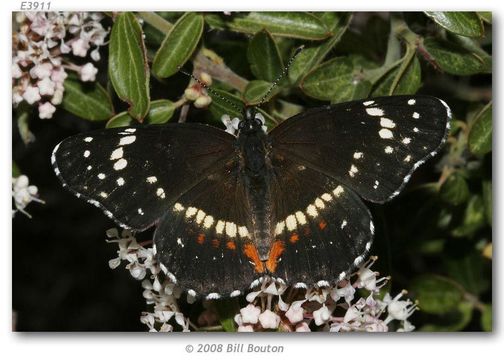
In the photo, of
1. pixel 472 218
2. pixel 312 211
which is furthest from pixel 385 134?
pixel 472 218

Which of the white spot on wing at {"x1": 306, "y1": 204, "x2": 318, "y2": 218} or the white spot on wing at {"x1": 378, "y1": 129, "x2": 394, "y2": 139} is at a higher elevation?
the white spot on wing at {"x1": 378, "y1": 129, "x2": 394, "y2": 139}

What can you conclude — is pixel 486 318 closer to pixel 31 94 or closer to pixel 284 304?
pixel 284 304

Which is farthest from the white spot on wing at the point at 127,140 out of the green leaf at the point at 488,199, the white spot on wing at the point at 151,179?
the green leaf at the point at 488,199

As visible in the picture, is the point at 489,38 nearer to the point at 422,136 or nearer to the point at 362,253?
the point at 422,136

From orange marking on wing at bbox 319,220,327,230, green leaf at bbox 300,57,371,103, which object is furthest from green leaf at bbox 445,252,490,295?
orange marking on wing at bbox 319,220,327,230

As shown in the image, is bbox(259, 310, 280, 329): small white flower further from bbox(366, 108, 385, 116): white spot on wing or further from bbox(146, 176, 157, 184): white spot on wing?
bbox(366, 108, 385, 116): white spot on wing
